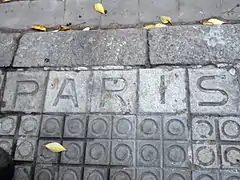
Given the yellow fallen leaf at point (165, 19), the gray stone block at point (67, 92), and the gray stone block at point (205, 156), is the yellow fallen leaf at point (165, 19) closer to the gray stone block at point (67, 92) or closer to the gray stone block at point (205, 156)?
the gray stone block at point (67, 92)

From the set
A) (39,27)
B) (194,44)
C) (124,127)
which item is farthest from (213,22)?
(39,27)

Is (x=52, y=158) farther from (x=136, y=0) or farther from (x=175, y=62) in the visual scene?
(x=136, y=0)

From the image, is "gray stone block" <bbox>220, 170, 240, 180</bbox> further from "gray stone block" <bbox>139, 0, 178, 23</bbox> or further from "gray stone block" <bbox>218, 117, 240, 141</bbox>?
"gray stone block" <bbox>139, 0, 178, 23</bbox>

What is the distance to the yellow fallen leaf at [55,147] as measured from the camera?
2.58m

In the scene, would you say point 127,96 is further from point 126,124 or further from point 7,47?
point 7,47

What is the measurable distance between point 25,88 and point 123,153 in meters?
1.01

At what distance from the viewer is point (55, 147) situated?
259 cm

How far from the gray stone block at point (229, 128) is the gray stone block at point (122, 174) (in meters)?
0.70

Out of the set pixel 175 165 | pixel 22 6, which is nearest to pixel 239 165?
pixel 175 165

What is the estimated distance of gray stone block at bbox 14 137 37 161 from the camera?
102 inches

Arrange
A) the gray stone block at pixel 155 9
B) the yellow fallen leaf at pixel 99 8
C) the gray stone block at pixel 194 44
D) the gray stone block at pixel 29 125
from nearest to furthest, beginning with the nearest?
the gray stone block at pixel 29 125, the gray stone block at pixel 194 44, the gray stone block at pixel 155 9, the yellow fallen leaf at pixel 99 8

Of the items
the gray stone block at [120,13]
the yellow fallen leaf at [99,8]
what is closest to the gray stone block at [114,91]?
the gray stone block at [120,13]

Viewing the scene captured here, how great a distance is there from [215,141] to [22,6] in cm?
227

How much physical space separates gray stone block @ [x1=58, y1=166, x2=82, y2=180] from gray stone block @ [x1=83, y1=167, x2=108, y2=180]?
50 mm
